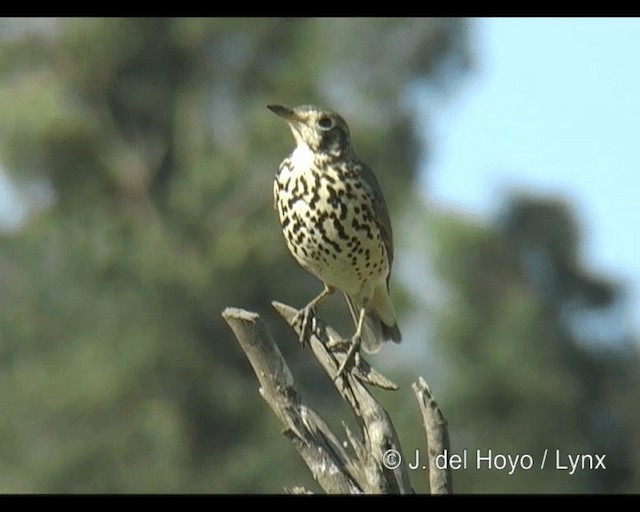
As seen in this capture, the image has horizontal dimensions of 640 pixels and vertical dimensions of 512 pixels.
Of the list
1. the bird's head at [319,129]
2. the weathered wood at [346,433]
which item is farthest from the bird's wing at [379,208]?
the weathered wood at [346,433]

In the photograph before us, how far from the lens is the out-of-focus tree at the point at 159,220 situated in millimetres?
24641

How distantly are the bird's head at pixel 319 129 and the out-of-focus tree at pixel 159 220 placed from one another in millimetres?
15018

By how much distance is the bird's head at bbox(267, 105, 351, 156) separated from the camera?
7.21 m

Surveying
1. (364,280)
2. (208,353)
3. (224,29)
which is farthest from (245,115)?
(364,280)

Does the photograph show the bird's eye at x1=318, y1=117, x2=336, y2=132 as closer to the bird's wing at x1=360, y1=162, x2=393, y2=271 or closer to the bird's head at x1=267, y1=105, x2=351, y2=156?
the bird's head at x1=267, y1=105, x2=351, y2=156

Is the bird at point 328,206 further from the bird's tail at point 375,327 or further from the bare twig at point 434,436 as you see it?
the bare twig at point 434,436

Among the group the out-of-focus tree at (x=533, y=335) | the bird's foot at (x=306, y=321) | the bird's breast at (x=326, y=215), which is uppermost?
the bird's breast at (x=326, y=215)

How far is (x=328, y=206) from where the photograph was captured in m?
7.17

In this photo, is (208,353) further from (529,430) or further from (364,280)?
(364,280)

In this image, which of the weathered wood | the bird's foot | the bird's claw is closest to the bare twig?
the weathered wood

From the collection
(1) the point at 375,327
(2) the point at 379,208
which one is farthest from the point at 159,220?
(2) the point at 379,208

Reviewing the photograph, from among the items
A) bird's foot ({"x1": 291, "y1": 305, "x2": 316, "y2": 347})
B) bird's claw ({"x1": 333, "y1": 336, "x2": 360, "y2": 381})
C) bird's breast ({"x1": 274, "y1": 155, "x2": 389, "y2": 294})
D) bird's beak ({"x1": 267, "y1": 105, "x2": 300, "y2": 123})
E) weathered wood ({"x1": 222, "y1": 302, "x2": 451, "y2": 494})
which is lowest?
weathered wood ({"x1": 222, "y1": 302, "x2": 451, "y2": 494})

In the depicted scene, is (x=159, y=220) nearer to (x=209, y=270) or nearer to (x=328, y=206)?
(x=209, y=270)

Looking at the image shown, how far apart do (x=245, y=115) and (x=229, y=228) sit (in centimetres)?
248
